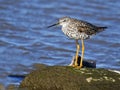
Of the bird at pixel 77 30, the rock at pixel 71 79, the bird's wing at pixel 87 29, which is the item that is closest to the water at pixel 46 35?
the rock at pixel 71 79

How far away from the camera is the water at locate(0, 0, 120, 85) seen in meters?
11.3

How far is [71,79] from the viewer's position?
28.5 feet

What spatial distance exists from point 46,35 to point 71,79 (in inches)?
171

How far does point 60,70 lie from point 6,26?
15.7ft

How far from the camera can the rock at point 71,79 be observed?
337 inches

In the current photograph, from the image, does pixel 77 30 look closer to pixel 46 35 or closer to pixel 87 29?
pixel 87 29

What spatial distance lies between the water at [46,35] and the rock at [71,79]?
0.90 m

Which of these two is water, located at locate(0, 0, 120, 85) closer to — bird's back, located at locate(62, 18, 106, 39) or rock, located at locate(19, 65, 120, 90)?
rock, located at locate(19, 65, 120, 90)

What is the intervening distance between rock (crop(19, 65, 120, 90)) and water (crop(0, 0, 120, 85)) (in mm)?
904

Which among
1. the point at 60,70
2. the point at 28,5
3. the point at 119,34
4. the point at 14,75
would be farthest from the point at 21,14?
the point at 60,70

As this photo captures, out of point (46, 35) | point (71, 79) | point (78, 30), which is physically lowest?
point (71, 79)

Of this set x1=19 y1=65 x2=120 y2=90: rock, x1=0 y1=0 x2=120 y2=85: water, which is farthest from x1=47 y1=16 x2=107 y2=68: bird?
x1=0 y1=0 x2=120 y2=85: water

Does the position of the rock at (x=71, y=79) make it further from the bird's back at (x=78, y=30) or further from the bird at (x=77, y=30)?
the bird's back at (x=78, y=30)

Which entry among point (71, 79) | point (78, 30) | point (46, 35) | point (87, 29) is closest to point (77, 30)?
point (78, 30)
